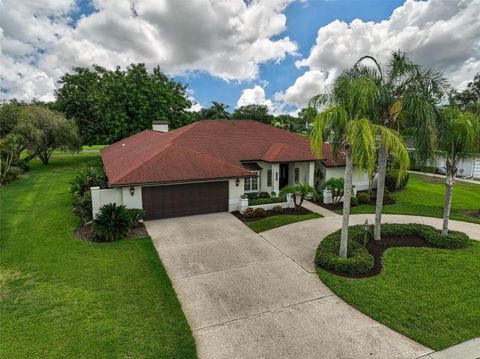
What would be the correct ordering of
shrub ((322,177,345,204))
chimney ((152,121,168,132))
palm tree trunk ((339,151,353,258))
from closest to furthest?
1. palm tree trunk ((339,151,353,258))
2. shrub ((322,177,345,204))
3. chimney ((152,121,168,132))

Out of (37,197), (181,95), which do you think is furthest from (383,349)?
(181,95)

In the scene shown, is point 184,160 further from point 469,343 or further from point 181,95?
point 181,95

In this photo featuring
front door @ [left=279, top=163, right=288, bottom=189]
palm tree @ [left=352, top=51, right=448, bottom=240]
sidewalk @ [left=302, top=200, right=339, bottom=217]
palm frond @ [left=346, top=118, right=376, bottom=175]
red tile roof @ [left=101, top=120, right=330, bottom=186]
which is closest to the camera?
palm frond @ [left=346, top=118, right=376, bottom=175]

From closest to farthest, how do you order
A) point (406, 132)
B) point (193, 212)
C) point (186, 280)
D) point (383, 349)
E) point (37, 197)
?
point (383, 349), point (186, 280), point (406, 132), point (193, 212), point (37, 197)

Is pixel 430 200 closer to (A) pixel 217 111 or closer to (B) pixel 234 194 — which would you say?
(B) pixel 234 194

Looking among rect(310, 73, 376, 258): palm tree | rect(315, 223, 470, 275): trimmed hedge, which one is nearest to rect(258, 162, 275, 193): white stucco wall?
rect(315, 223, 470, 275): trimmed hedge

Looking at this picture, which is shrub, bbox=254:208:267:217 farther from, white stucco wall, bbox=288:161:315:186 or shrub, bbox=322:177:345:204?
white stucco wall, bbox=288:161:315:186

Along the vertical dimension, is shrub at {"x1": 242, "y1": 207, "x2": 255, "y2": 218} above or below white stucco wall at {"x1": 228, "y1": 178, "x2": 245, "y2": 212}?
below
